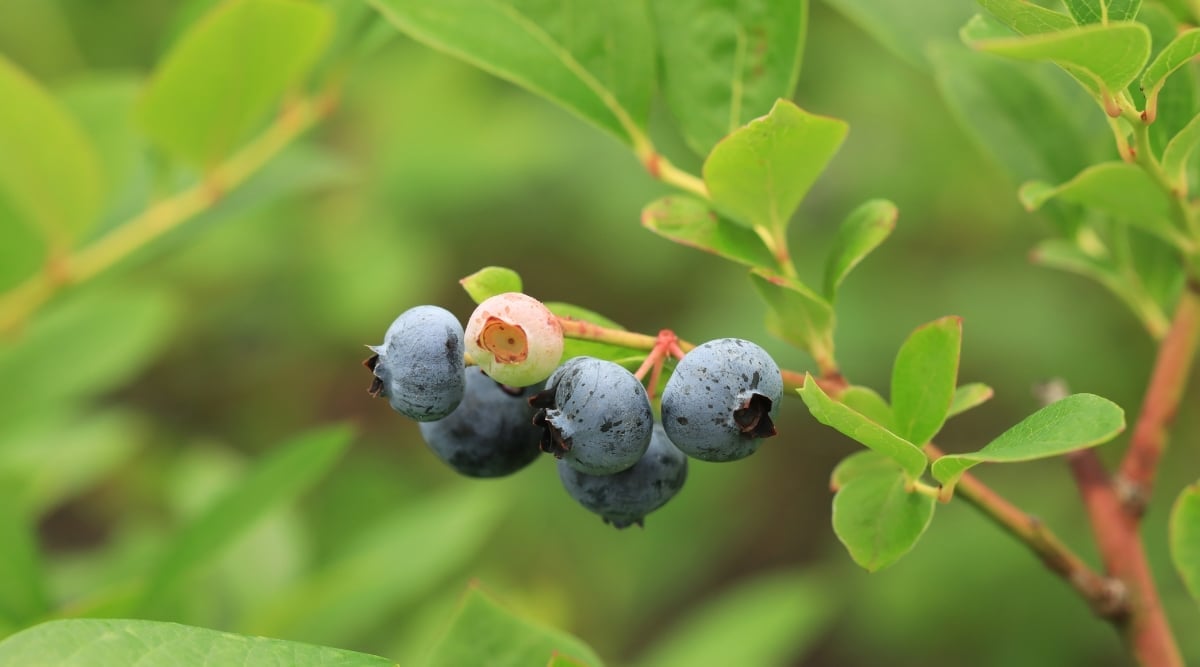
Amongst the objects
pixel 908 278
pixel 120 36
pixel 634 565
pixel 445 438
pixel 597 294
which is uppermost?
pixel 445 438

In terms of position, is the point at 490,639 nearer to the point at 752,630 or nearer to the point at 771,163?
the point at 771,163

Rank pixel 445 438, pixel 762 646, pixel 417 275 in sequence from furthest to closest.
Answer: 1. pixel 417 275
2. pixel 762 646
3. pixel 445 438

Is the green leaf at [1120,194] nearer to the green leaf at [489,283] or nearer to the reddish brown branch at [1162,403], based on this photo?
the reddish brown branch at [1162,403]

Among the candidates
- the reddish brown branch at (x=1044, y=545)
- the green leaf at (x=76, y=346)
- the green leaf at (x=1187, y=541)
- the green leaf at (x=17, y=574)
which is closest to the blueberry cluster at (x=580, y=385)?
the reddish brown branch at (x=1044, y=545)

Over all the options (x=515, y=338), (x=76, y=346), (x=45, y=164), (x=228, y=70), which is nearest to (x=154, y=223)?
(x=45, y=164)

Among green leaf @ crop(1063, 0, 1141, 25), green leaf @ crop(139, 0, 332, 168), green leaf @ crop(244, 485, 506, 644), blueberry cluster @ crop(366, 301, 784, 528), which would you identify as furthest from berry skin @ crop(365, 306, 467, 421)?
green leaf @ crop(244, 485, 506, 644)

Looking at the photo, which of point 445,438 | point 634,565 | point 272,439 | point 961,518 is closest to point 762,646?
point 634,565

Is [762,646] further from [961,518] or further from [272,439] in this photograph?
[272,439]
